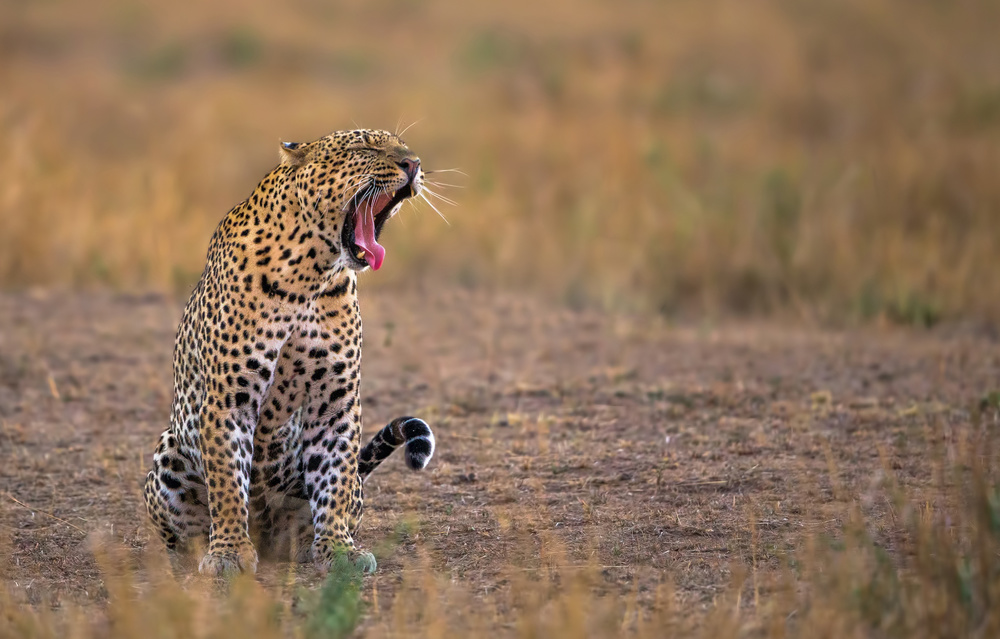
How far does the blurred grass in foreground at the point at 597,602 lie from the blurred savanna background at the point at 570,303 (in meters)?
0.02

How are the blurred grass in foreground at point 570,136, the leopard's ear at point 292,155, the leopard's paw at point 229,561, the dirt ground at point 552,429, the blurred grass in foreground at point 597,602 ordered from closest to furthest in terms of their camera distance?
the blurred grass in foreground at point 597,602, the leopard's paw at point 229,561, the leopard's ear at point 292,155, the dirt ground at point 552,429, the blurred grass in foreground at point 570,136

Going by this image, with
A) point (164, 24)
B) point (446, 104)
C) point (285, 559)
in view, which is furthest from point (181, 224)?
point (164, 24)

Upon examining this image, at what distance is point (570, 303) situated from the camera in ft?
38.5

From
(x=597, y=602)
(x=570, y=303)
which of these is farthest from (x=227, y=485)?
(x=570, y=303)

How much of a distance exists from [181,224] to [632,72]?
7.28 m

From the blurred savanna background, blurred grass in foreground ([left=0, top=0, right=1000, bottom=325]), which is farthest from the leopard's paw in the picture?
blurred grass in foreground ([left=0, top=0, right=1000, bottom=325])

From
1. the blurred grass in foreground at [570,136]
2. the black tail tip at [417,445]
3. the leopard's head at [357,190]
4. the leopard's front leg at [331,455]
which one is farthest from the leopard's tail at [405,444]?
the blurred grass in foreground at [570,136]

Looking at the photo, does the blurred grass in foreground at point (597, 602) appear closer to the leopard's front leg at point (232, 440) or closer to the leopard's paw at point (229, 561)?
the leopard's paw at point (229, 561)

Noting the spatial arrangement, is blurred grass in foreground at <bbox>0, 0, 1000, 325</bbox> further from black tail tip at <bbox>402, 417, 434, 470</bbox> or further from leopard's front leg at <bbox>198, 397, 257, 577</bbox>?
leopard's front leg at <bbox>198, 397, 257, 577</bbox>

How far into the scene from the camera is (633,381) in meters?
9.18

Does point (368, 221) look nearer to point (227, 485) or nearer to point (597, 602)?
point (227, 485)

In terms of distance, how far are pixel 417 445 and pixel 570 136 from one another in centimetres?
981

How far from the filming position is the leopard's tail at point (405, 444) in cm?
565

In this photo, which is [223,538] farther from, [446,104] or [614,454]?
[446,104]
